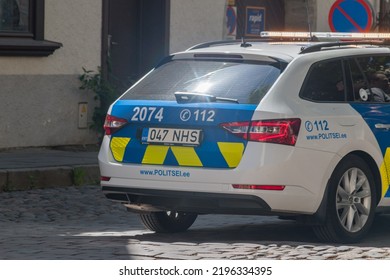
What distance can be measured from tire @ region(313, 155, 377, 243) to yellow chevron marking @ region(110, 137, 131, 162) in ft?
4.90

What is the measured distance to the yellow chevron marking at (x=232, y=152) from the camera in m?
9.02

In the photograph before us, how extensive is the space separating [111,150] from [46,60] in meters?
6.60

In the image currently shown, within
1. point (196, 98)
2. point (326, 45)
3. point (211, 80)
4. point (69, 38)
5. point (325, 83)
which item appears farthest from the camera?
point (69, 38)

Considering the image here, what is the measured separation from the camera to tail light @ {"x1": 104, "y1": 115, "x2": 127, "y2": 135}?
954 centimetres

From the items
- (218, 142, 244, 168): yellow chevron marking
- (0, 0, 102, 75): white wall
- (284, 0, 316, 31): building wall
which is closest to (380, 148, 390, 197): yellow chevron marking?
(218, 142, 244, 168): yellow chevron marking

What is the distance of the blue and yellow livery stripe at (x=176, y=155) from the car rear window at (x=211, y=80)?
0.35m

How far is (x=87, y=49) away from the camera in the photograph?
55.0 feet

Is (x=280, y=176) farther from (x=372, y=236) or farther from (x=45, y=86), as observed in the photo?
(x=45, y=86)

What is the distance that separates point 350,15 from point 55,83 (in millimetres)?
3732

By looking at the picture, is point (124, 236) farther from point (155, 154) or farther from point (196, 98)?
point (196, 98)

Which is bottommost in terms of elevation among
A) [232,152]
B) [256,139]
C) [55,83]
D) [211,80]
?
[55,83]

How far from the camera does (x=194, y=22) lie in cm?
1870

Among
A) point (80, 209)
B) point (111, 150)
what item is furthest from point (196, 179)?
point (80, 209)

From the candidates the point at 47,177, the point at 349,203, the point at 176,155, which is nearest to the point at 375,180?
the point at 349,203
